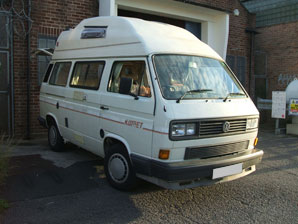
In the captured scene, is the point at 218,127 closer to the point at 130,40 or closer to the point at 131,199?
the point at 131,199

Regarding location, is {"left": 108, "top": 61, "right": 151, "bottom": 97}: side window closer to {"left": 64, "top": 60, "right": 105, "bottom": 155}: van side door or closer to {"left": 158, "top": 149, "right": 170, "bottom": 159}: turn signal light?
{"left": 64, "top": 60, "right": 105, "bottom": 155}: van side door

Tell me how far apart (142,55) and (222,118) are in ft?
4.70

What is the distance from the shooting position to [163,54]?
4.55 metres

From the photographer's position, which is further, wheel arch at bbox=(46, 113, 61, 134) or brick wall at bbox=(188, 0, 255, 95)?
brick wall at bbox=(188, 0, 255, 95)

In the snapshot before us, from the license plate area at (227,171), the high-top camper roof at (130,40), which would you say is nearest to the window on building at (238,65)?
the high-top camper roof at (130,40)

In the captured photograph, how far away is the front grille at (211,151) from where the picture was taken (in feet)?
13.5

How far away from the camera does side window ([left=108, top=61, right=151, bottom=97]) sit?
4.40 meters

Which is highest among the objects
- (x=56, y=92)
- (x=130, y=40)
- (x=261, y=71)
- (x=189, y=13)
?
(x=189, y=13)

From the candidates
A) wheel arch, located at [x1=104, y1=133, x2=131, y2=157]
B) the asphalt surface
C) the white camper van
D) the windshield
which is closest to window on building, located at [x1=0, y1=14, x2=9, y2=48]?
the white camper van

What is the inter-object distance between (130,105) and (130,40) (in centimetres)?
104

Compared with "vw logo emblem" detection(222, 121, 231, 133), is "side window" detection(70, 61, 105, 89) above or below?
above

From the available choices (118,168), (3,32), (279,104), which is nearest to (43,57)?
(3,32)

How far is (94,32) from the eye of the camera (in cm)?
566

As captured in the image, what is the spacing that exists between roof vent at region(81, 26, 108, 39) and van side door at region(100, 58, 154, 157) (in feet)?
2.49
